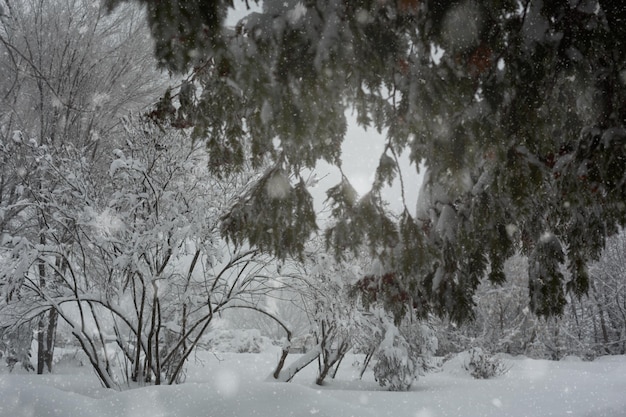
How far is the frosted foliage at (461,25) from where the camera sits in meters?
2.00

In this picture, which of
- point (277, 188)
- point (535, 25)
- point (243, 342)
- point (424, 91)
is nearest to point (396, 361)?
point (277, 188)

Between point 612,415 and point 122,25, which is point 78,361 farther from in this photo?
point 612,415

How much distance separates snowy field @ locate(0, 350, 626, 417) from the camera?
368 cm

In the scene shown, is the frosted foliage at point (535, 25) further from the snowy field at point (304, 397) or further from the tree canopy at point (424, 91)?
the snowy field at point (304, 397)

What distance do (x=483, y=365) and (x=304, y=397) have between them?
8517 millimetres

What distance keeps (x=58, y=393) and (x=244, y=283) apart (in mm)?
3041

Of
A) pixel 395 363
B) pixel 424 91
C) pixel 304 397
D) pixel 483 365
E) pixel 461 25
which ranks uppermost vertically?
pixel 461 25

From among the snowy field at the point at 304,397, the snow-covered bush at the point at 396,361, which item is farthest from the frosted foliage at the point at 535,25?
the snow-covered bush at the point at 396,361

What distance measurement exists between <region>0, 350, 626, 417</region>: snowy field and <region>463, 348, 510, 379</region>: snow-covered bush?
13.8 inches

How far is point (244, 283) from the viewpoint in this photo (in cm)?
655

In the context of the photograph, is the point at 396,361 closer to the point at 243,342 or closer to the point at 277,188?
the point at 277,188

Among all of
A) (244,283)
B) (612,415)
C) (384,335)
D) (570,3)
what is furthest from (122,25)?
(612,415)

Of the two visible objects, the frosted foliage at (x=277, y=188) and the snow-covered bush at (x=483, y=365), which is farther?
the snow-covered bush at (x=483, y=365)

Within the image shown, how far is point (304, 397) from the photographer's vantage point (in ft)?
13.4
